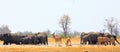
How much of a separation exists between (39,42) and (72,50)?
2417cm

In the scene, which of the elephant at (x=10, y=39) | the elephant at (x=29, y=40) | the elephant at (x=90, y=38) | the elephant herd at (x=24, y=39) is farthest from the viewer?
the elephant at (x=90, y=38)

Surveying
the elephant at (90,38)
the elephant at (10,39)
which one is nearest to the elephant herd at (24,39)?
the elephant at (10,39)

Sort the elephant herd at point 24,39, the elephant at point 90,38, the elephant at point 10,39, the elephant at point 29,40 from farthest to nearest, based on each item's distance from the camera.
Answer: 1. the elephant at point 90,38
2. the elephant at point 10,39
3. the elephant herd at point 24,39
4. the elephant at point 29,40

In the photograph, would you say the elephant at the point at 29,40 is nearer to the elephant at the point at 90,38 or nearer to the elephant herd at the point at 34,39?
the elephant herd at the point at 34,39

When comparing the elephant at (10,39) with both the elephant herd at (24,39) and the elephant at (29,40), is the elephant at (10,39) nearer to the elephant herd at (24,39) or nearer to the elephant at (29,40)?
the elephant herd at (24,39)

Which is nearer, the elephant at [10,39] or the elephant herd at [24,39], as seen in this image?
the elephant herd at [24,39]

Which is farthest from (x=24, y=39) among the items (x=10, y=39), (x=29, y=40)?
(x=10, y=39)

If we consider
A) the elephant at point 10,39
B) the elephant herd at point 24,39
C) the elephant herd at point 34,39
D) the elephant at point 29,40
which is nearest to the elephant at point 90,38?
the elephant herd at point 34,39

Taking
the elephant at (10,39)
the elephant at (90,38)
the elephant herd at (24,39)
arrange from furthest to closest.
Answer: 1. the elephant at (90,38)
2. the elephant at (10,39)
3. the elephant herd at (24,39)

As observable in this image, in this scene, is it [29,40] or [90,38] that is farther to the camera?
[90,38]

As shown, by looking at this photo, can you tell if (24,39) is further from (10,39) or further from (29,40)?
(10,39)

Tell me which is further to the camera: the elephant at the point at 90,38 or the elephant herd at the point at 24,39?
the elephant at the point at 90,38

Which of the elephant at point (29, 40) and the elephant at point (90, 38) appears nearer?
the elephant at point (29, 40)

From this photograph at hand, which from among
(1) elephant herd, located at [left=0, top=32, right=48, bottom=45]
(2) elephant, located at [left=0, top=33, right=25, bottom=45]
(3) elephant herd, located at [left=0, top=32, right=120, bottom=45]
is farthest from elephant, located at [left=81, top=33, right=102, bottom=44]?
(2) elephant, located at [left=0, top=33, right=25, bottom=45]
